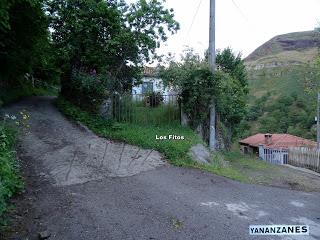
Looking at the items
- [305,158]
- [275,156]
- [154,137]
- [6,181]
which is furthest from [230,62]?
[6,181]

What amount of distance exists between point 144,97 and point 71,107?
11.0ft

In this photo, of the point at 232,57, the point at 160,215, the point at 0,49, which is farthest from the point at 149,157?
the point at 232,57

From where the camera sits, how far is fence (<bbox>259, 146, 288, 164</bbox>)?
25855mm

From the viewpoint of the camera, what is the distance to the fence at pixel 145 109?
45.8 feet

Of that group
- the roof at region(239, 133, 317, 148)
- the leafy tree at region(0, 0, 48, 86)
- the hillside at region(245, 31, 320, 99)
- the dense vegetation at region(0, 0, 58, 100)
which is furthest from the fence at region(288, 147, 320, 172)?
the leafy tree at region(0, 0, 48, 86)

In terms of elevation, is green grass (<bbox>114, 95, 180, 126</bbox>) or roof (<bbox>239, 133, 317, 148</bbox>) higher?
green grass (<bbox>114, 95, 180, 126</bbox>)

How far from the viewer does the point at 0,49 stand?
1441 cm

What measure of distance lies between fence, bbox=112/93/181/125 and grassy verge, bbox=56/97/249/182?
20.3 inches

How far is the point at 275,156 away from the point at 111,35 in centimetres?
2016

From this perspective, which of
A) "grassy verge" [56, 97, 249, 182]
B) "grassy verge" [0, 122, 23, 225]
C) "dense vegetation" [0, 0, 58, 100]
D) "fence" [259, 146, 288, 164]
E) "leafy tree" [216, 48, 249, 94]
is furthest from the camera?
"fence" [259, 146, 288, 164]

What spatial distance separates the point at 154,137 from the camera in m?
11.9

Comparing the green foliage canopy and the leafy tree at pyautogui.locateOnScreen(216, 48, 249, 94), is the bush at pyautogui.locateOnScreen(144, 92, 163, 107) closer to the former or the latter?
the green foliage canopy

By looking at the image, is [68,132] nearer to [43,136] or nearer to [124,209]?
[43,136]

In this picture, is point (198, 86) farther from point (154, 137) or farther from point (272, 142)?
point (272, 142)
